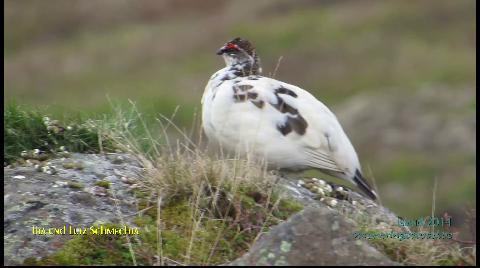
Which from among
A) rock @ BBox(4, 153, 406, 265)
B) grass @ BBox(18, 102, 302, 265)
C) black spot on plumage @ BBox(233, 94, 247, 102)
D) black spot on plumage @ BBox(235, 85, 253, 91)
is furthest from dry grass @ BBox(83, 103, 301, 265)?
black spot on plumage @ BBox(235, 85, 253, 91)

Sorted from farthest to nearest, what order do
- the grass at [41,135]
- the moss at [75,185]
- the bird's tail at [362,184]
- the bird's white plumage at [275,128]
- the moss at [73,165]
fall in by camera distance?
the bird's tail at [362,184], the bird's white plumage at [275,128], the grass at [41,135], the moss at [73,165], the moss at [75,185]

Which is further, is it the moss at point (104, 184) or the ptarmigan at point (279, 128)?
the ptarmigan at point (279, 128)

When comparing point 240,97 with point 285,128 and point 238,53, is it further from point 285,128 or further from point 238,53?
point 238,53

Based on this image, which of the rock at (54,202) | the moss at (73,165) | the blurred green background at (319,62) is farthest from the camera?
the blurred green background at (319,62)

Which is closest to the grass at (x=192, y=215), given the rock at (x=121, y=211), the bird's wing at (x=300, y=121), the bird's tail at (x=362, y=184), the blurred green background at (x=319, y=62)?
the rock at (x=121, y=211)

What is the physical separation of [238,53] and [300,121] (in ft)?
3.60

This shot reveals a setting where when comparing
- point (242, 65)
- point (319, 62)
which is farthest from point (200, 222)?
point (319, 62)

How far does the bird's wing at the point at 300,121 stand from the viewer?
838cm

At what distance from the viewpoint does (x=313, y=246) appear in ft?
19.1

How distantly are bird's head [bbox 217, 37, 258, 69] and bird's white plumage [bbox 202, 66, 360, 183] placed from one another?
0.59 meters

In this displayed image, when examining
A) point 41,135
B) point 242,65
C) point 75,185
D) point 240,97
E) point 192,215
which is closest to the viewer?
point 192,215

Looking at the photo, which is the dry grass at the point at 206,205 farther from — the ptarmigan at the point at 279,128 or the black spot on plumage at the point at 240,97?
the black spot on plumage at the point at 240,97

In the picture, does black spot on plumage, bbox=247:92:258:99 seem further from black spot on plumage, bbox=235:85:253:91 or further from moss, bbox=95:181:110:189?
moss, bbox=95:181:110:189

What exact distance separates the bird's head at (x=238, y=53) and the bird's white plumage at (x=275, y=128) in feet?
1.94
